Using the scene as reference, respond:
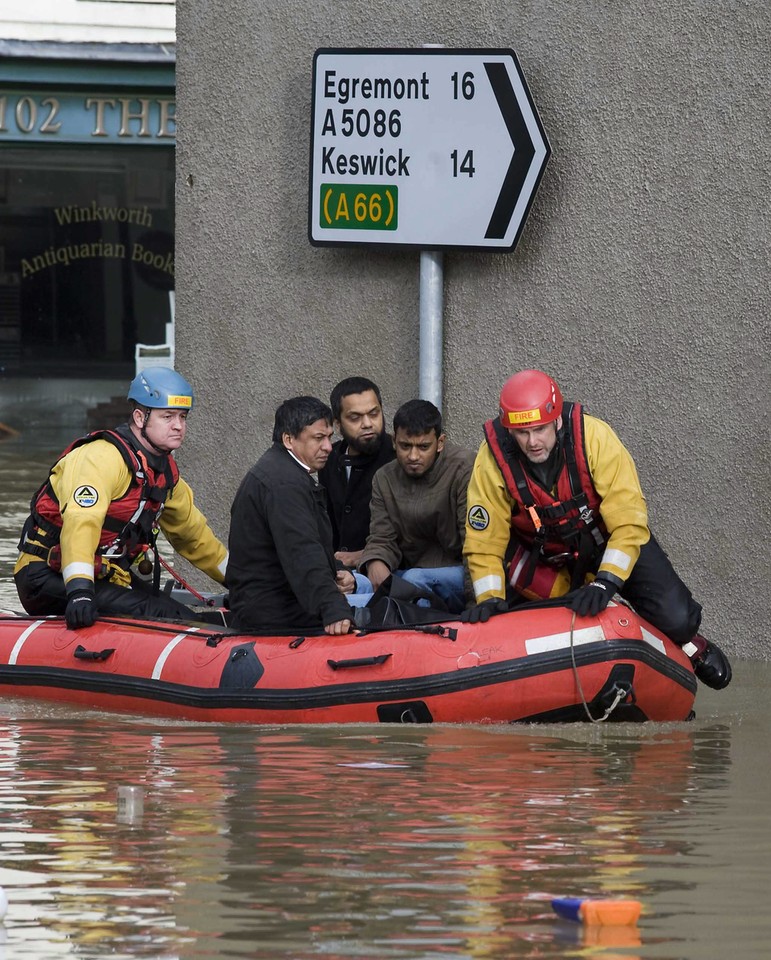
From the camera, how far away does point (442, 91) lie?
835 cm

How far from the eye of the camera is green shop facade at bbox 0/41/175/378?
1503 cm

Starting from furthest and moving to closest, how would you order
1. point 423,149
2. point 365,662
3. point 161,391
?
point 423,149 < point 161,391 < point 365,662

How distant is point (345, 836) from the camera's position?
4.58m

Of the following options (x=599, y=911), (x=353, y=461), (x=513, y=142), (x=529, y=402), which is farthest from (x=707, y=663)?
(x=599, y=911)

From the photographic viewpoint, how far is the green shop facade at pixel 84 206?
49.3ft

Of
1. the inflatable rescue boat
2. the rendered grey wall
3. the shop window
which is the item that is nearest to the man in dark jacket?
the inflatable rescue boat

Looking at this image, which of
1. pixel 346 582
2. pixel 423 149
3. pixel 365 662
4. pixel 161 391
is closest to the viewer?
pixel 365 662

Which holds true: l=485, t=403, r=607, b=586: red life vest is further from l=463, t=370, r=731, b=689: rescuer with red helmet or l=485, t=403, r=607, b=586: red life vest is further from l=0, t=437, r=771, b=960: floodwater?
l=0, t=437, r=771, b=960: floodwater

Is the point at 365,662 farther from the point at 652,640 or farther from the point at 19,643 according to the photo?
the point at 19,643

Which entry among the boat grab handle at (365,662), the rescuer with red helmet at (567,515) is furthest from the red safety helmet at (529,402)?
the boat grab handle at (365,662)

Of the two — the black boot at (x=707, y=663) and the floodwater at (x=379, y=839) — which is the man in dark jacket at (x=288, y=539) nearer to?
the floodwater at (x=379, y=839)

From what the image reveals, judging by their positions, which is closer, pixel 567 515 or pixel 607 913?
pixel 607 913

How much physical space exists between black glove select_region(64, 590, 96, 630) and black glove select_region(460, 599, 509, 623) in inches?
63.6

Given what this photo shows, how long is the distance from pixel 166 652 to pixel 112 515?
2.46 feet
